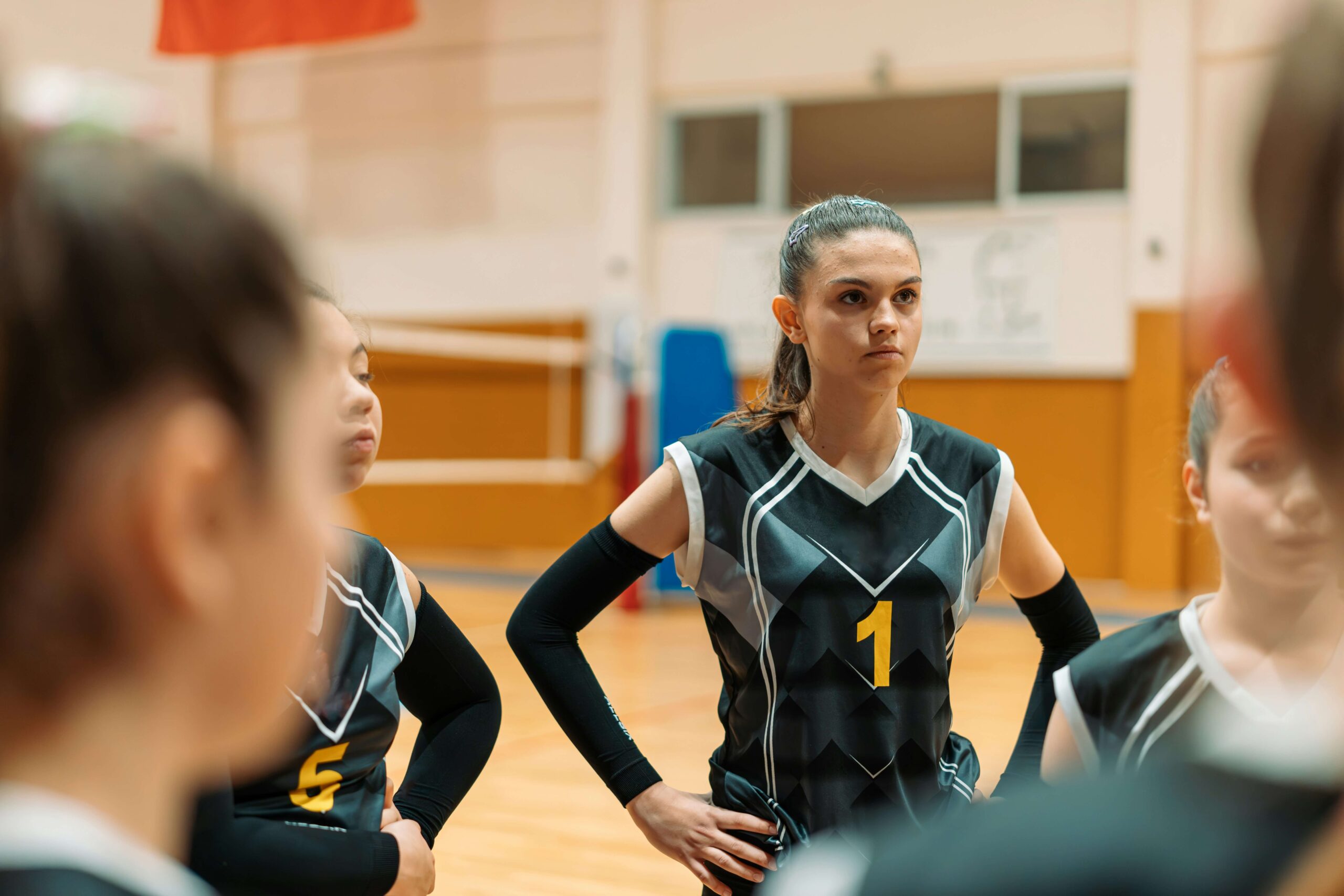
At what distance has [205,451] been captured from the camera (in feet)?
1.44

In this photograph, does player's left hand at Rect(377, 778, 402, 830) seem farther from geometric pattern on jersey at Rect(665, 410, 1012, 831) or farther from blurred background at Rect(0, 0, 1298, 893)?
blurred background at Rect(0, 0, 1298, 893)

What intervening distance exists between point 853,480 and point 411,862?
2.24 ft

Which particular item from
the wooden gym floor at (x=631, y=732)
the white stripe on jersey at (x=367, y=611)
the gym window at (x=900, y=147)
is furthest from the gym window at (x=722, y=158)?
the white stripe on jersey at (x=367, y=611)

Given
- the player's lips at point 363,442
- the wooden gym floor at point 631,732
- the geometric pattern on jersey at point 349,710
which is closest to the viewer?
the geometric pattern on jersey at point 349,710

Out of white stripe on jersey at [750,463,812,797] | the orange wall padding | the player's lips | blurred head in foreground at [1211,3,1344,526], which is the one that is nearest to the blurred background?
the orange wall padding

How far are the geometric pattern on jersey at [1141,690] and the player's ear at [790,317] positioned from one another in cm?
76

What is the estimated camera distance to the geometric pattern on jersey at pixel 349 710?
4.01ft

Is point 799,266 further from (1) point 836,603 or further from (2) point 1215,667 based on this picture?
(2) point 1215,667

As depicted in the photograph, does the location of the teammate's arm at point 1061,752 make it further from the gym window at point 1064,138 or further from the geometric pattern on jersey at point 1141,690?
the gym window at point 1064,138

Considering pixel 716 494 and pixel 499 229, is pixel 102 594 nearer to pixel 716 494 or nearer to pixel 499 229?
pixel 716 494

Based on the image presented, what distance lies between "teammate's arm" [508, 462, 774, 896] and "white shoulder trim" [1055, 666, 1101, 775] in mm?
647

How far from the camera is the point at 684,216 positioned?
815 centimetres

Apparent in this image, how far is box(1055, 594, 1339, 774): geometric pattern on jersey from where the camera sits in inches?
37.7

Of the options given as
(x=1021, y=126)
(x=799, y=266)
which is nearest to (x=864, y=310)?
(x=799, y=266)
